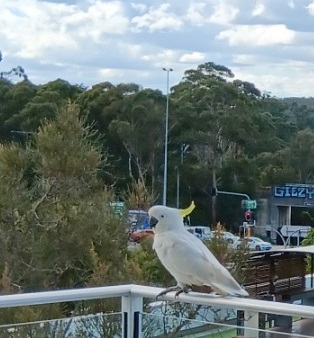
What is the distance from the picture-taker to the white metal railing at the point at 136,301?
1566 mm

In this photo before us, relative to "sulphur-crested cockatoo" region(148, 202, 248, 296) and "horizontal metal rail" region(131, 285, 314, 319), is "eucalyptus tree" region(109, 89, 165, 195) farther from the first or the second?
"horizontal metal rail" region(131, 285, 314, 319)

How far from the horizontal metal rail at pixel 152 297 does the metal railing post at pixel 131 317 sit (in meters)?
0.02

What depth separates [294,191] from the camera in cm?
Answer: 1567

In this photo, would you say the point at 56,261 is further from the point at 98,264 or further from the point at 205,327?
the point at 205,327

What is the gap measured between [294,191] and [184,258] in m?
14.1

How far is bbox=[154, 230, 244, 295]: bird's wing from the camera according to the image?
173cm

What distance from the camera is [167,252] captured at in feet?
6.15

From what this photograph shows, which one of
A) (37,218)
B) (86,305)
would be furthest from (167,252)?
(37,218)

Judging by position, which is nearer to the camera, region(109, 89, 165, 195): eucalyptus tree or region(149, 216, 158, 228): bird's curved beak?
region(149, 216, 158, 228): bird's curved beak

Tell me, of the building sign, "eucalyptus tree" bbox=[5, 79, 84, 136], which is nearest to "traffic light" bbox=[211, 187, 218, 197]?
the building sign

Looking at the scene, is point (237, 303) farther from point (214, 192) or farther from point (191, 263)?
point (214, 192)

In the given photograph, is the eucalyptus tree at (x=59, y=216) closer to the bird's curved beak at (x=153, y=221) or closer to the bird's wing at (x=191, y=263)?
the bird's curved beak at (x=153, y=221)

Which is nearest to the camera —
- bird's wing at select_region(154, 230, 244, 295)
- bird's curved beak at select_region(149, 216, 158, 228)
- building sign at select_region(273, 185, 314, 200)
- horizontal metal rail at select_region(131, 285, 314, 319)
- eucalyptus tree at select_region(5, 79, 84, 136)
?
horizontal metal rail at select_region(131, 285, 314, 319)

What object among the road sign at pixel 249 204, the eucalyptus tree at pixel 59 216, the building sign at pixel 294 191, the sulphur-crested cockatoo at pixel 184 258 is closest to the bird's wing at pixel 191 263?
the sulphur-crested cockatoo at pixel 184 258
